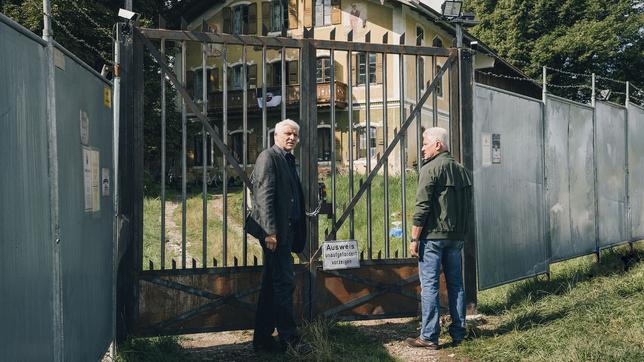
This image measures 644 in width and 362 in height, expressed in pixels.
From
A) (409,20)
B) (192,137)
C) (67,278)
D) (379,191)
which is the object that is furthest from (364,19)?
(67,278)

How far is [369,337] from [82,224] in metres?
3.01

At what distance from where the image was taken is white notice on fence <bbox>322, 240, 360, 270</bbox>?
6035 millimetres

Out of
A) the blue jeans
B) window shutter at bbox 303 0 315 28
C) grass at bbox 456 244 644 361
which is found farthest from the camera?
window shutter at bbox 303 0 315 28

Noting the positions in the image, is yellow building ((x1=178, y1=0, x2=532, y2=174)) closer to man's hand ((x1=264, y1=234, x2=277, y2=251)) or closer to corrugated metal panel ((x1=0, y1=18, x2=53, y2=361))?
man's hand ((x1=264, y1=234, x2=277, y2=251))

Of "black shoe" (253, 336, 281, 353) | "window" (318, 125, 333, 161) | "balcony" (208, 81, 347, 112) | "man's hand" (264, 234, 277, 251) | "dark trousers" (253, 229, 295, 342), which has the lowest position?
"black shoe" (253, 336, 281, 353)

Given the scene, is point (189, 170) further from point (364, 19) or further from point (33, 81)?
point (33, 81)

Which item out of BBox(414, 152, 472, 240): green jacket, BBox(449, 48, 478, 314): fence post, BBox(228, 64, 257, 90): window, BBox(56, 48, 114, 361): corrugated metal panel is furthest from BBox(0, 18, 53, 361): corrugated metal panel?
BBox(228, 64, 257, 90): window

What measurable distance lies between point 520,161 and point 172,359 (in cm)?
452

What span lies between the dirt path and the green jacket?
1.02m

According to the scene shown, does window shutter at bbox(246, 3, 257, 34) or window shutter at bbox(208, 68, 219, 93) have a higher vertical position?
window shutter at bbox(246, 3, 257, 34)

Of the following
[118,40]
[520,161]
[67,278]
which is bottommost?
[67,278]

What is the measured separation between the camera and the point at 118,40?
5535 mm

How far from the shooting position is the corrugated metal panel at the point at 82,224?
12.4 ft

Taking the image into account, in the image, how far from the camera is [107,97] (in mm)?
5148
